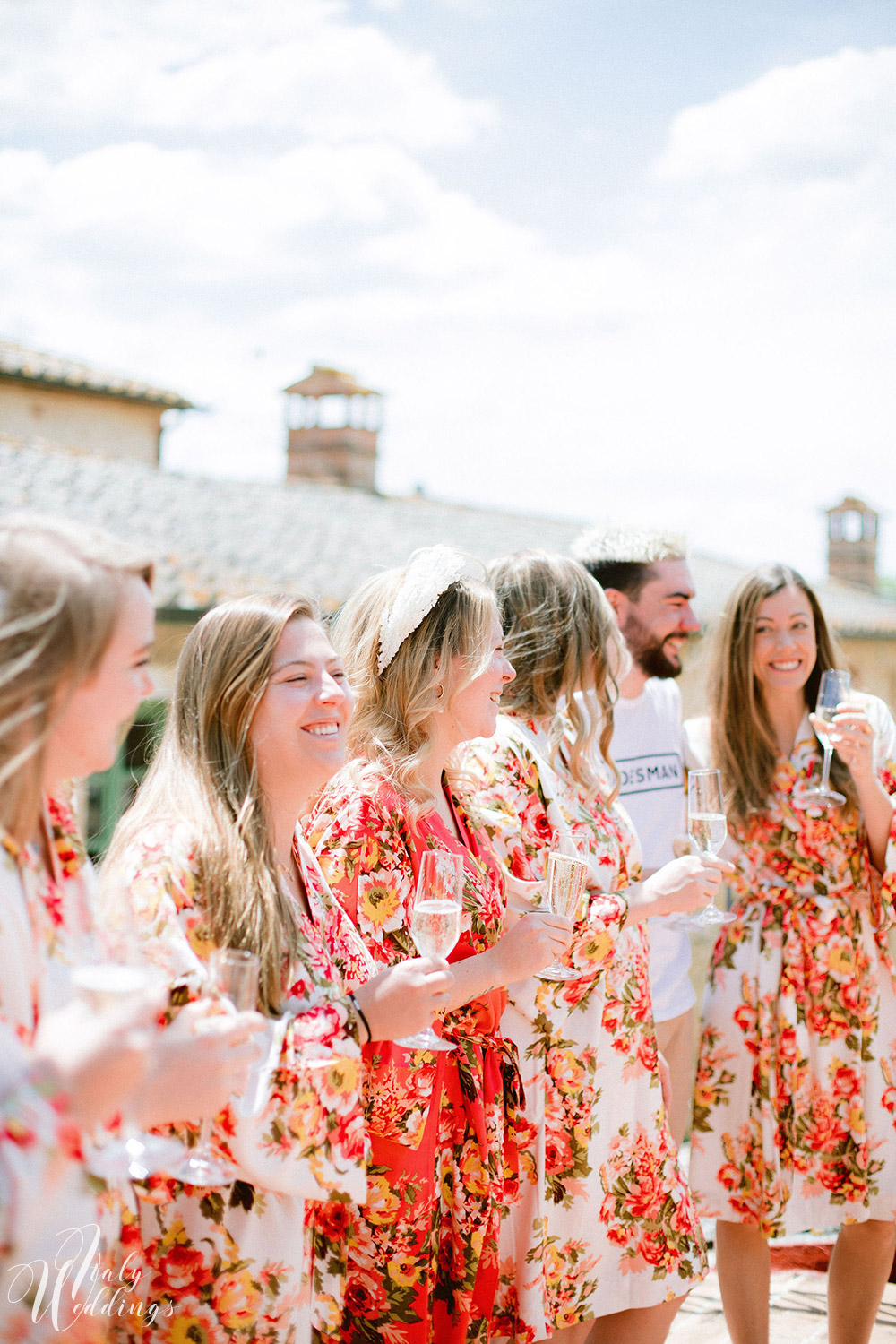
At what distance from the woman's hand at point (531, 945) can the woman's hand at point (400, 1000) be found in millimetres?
415

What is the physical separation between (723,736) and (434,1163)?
1.93 m

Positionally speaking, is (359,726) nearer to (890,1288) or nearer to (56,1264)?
(56,1264)

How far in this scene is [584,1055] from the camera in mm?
2852

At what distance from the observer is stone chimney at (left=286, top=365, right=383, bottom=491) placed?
22234 millimetres

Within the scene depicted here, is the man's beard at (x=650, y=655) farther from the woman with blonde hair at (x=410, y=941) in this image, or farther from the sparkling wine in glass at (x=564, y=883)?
the sparkling wine in glass at (x=564, y=883)

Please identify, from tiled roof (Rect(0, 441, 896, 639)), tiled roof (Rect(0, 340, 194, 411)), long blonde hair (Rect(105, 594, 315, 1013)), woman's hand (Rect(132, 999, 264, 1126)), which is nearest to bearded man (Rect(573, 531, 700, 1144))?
long blonde hair (Rect(105, 594, 315, 1013))

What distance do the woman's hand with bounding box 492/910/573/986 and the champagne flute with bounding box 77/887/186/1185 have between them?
1.06 meters

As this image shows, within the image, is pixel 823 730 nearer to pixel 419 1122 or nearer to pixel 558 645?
pixel 558 645

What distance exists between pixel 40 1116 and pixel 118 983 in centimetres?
16

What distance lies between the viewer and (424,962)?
205cm

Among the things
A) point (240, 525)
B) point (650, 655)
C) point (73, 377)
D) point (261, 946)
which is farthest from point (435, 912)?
point (73, 377)

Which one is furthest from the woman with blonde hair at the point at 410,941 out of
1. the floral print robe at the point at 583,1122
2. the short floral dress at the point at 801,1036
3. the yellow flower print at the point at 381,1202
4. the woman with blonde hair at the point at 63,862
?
the short floral dress at the point at 801,1036

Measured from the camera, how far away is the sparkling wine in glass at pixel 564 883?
242cm

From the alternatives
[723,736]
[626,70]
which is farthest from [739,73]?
[723,736]
